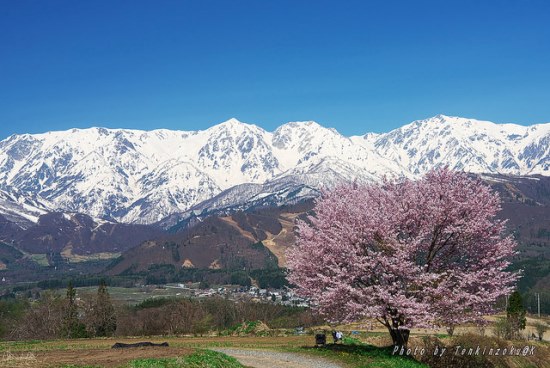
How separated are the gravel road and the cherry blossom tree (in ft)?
10.4

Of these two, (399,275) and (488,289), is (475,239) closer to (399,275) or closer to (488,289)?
(488,289)

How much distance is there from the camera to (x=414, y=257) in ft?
130

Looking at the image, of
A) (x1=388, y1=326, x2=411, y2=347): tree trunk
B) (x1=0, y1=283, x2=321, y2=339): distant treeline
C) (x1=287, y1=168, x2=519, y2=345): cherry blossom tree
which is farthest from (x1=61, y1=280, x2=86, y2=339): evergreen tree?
(x1=287, y1=168, x2=519, y2=345): cherry blossom tree

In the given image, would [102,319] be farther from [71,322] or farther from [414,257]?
[414,257]

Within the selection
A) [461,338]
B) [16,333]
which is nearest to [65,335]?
[16,333]

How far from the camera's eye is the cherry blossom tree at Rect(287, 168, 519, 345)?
123ft

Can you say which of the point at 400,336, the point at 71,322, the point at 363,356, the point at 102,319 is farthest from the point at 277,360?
the point at 102,319

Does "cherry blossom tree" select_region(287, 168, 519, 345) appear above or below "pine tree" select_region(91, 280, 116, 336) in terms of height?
above

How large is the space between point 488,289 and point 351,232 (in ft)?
31.3

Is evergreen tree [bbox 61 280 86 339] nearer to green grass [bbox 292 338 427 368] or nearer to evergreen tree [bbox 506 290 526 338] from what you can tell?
evergreen tree [bbox 506 290 526 338]

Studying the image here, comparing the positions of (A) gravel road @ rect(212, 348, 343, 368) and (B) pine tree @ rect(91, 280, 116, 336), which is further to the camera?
(B) pine tree @ rect(91, 280, 116, 336)

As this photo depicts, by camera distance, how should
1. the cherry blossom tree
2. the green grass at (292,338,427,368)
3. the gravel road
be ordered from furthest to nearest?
the gravel road, the cherry blossom tree, the green grass at (292,338,427,368)

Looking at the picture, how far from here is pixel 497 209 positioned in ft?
132

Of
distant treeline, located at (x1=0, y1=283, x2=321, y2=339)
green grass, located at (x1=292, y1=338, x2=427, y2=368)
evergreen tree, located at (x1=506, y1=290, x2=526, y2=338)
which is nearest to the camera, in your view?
green grass, located at (x1=292, y1=338, x2=427, y2=368)
